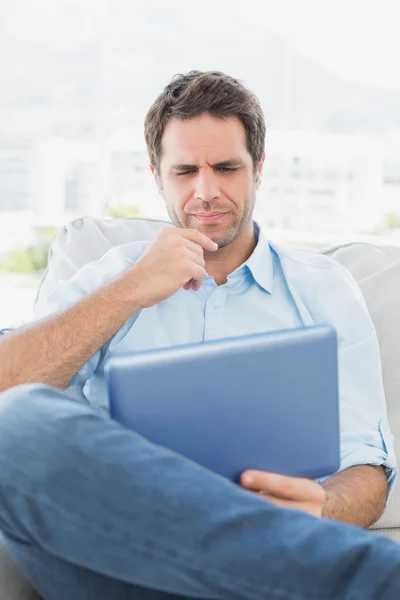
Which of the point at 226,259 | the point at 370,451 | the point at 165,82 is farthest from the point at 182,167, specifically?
the point at 165,82

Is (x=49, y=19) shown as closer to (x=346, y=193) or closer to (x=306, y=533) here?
(x=346, y=193)

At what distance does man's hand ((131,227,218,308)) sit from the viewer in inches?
63.1

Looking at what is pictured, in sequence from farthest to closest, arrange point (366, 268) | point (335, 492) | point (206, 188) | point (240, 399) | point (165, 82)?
point (165, 82)
point (366, 268)
point (206, 188)
point (335, 492)
point (240, 399)

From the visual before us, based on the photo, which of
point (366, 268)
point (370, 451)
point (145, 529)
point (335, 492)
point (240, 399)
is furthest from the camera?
point (366, 268)

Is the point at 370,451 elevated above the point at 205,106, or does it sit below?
below

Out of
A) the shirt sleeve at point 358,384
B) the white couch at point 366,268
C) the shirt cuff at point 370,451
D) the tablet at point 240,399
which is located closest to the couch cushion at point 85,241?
the white couch at point 366,268

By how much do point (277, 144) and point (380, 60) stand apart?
0.77 metres

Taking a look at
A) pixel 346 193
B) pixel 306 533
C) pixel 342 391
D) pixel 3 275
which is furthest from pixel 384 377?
pixel 3 275

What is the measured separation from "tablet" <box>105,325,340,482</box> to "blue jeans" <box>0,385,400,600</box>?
6cm

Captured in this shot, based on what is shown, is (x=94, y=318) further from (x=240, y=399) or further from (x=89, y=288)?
(x=240, y=399)

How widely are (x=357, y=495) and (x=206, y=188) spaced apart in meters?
0.67

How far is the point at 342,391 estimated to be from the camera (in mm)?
1604

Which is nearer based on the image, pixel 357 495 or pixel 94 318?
pixel 357 495

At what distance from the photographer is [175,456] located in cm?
103
